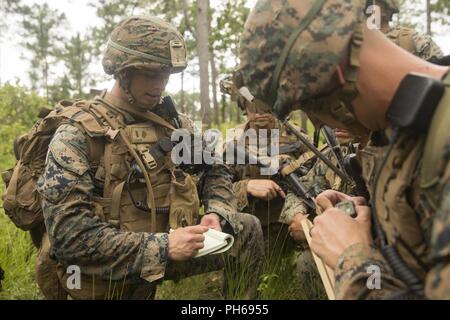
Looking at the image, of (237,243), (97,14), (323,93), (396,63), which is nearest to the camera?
(396,63)

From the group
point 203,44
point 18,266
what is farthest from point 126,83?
point 203,44

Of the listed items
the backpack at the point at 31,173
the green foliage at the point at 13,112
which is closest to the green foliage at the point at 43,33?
the green foliage at the point at 13,112

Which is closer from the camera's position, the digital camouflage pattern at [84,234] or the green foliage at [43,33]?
the digital camouflage pattern at [84,234]

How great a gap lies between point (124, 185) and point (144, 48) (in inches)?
35.5

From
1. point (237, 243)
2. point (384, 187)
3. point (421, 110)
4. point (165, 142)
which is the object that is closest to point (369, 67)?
point (421, 110)

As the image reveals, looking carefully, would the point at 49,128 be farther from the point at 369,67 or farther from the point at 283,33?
the point at 369,67

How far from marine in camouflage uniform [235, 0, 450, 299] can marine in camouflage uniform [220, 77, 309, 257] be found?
232 centimetres

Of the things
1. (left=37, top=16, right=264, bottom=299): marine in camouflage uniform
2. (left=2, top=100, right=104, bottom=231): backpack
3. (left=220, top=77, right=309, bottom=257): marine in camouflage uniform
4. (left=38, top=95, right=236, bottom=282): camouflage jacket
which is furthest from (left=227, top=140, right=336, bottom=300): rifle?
(left=2, top=100, right=104, bottom=231): backpack

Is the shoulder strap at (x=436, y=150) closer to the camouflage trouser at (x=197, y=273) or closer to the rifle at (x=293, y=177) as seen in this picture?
the camouflage trouser at (x=197, y=273)

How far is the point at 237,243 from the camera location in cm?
340

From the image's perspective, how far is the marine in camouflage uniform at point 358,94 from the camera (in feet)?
4.78

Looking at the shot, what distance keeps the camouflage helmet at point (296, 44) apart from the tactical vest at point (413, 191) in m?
0.34

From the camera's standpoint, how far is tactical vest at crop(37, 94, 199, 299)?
2.88 m
